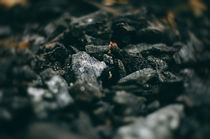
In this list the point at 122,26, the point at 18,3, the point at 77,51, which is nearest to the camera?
the point at 77,51

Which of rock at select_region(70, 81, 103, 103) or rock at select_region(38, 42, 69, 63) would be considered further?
rock at select_region(38, 42, 69, 63)

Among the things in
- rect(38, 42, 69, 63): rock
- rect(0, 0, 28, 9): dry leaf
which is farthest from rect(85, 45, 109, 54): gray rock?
rect(0, 0, 28, 9): dry leaf

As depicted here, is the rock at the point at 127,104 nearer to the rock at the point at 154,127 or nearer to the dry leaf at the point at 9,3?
the rock at the point at 154,127

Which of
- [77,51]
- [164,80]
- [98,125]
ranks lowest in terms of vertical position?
[98,125]

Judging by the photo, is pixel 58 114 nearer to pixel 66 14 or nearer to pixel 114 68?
pixel 114 68

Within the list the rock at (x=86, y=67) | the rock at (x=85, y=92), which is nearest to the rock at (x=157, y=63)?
the rock at (x=86, y=67)

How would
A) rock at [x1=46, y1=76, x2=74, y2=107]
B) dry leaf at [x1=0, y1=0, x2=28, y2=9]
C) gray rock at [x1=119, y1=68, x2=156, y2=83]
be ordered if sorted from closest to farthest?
rock at [x1=46, y1=76, x2=74, y2=107] → gray rock at [x1=119, y1=68, x2=156, y2=83] → dry leaf at [x1=0, y1=0, x2=28, y2=9]

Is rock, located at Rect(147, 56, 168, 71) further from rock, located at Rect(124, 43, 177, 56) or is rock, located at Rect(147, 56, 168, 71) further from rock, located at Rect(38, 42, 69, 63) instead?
rock, located at Rect(38, 42, 69, 63)

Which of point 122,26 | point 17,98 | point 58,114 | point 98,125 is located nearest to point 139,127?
point 98,125
